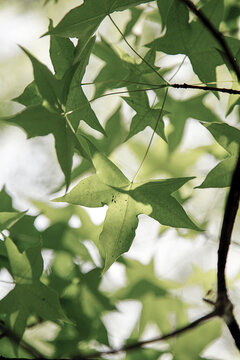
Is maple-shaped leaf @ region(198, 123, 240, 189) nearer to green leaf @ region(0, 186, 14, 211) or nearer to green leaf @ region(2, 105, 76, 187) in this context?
green leaf @ region(2, 105, 76, 187)

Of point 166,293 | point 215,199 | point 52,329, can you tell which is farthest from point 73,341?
point 215,199

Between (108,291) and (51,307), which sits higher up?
(51,307)

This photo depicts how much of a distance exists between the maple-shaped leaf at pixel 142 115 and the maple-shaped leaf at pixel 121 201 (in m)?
0.13

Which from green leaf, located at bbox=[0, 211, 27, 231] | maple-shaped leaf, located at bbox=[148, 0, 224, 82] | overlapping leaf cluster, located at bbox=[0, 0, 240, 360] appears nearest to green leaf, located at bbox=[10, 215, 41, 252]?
overlapping leaf cluster, located at bbox=[0, 0, 240, 360]

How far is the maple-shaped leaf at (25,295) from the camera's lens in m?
0.93

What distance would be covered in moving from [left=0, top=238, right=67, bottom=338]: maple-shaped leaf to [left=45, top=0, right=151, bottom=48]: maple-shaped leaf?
463 millimetres

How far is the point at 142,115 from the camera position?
100 centimetres

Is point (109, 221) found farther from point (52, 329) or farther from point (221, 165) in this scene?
point (52, 329)

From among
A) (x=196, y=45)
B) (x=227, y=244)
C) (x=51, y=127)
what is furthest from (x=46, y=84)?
(x=227, y=244)

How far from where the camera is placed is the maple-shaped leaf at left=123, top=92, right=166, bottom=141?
3.24 feet

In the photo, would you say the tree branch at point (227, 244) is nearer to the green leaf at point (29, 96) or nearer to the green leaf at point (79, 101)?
the green leaf at point (79, 101)

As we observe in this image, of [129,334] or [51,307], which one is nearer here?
[51,307]

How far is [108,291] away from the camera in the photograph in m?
1.37

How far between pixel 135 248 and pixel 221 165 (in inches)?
33.1
